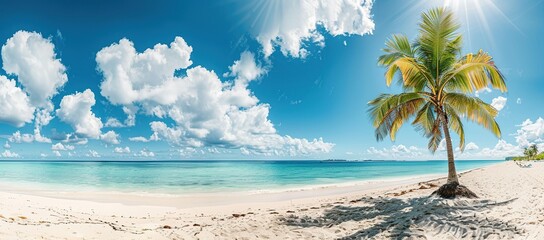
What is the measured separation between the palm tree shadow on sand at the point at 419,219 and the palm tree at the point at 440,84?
148 centimetres

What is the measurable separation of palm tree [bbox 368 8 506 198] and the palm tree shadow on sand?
148cm

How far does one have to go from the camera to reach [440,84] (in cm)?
1015

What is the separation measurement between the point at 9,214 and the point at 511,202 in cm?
1287

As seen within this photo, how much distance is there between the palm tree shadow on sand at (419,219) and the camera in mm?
5609

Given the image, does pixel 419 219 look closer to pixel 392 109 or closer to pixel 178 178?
pixel 392 109

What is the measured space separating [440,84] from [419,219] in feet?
18.0

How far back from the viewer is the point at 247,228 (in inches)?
279

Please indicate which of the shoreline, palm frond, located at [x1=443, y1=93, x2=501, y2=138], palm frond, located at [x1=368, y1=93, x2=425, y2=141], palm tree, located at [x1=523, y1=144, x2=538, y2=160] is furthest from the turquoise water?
palm tree, located at [x1=523, y1=144, x2=538, y2=160]

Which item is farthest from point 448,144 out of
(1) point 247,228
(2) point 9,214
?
(2) point 9,214

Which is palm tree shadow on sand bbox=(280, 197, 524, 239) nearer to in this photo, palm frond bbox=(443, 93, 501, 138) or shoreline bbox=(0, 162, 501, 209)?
palm frond bbox=(443, 93, 501, 138)

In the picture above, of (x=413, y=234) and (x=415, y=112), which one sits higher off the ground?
(x=415, y=112)

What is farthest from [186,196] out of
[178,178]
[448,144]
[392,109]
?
[178,178]

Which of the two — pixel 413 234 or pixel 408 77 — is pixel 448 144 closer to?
pixel 408 77

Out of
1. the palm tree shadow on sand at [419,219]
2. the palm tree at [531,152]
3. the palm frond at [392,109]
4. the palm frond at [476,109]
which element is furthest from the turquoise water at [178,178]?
the palm tree at [531,152]
